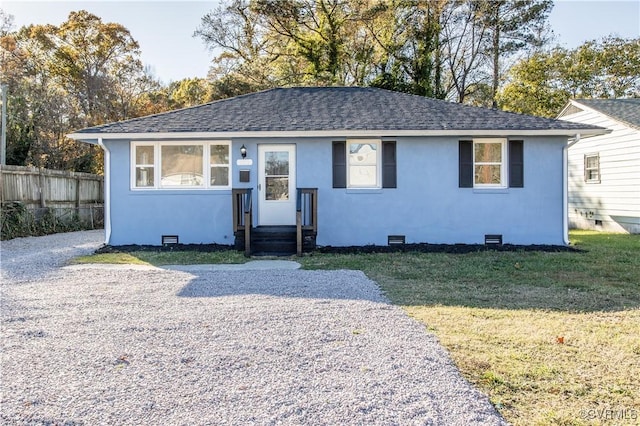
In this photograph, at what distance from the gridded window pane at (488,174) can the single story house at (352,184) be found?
21 mm

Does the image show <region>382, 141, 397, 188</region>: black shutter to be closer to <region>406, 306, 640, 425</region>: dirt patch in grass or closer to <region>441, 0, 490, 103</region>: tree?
<region>406, 306, 640, 425</region>: dirt patch in grass

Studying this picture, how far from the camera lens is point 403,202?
9812 mm

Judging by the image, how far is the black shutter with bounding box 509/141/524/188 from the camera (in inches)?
384

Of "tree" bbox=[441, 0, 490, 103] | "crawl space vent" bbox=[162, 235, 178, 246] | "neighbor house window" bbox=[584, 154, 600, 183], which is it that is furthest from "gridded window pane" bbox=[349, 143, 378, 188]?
"tree" bbox=[441, 0, 490, 103]

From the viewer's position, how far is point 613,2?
17.2 metres

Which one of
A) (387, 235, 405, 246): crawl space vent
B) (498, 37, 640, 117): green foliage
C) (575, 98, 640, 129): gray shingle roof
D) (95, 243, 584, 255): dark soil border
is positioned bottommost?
(95, 243, 584, 255): dark soil border

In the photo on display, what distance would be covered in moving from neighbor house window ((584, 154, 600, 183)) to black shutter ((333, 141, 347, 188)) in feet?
30.5

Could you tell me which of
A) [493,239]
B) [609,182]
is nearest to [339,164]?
[493,239]

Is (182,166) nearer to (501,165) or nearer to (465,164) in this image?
(465,164)

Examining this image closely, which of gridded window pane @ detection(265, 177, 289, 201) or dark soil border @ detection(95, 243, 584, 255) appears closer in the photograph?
dark soil border @ detection(95, 243, 584, 255)

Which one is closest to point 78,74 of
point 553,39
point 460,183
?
point 460,183

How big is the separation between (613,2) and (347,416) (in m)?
20.1

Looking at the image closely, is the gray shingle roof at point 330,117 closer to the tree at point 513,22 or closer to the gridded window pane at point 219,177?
the gridded window pane at point 219,177

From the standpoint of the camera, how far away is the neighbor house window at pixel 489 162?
986cm
